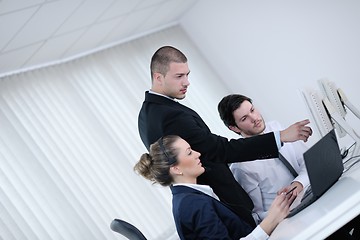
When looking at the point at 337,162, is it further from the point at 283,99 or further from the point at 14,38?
the point at 283,99

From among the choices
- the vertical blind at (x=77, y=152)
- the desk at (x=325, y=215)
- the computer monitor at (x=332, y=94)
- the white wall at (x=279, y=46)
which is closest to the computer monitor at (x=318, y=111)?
the computer monitor at (x=332, y=94)

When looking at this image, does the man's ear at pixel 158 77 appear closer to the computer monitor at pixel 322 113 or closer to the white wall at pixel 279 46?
the computer monitor at pixel 322 113

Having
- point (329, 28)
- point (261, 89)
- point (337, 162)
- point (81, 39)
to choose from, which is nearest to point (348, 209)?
point (337, 162)

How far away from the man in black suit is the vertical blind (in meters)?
1.43

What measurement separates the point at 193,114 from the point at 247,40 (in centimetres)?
308

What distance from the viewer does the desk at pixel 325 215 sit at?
190 cm

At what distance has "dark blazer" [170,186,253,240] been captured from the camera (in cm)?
225

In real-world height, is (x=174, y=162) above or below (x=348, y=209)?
above

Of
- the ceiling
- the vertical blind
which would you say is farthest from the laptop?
the vertical blind

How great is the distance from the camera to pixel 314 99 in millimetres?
2807

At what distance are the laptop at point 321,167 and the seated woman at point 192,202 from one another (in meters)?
0.11

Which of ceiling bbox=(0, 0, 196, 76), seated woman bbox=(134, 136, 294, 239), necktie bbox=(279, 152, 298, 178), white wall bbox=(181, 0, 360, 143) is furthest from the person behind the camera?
white wall bbox=(181, 0, 360, 143)

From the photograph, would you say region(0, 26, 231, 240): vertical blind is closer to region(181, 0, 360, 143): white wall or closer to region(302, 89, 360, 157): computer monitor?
region(181, 0, 360, 143): white wall

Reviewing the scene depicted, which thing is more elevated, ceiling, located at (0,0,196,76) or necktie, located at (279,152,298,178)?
ceiling, located at (0,0,196,76)
